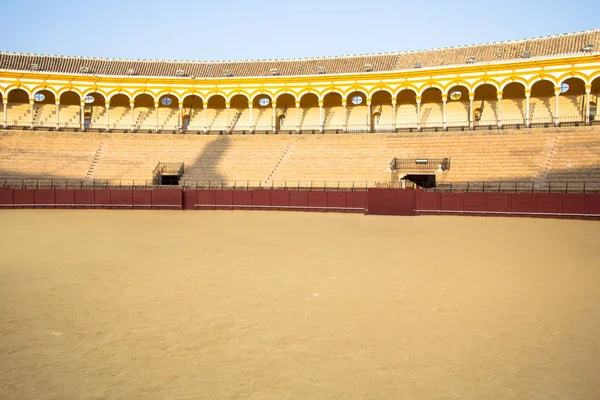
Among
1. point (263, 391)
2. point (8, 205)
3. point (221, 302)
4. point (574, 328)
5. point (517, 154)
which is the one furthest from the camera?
point (517, 154)

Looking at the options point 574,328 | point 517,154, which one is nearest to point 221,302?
point 574,328

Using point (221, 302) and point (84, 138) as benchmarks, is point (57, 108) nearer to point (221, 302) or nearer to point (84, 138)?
point (84, 138)

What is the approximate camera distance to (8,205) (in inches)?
1018

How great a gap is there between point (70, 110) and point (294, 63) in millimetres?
19799

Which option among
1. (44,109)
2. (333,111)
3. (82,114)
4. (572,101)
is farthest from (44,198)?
(572,101)

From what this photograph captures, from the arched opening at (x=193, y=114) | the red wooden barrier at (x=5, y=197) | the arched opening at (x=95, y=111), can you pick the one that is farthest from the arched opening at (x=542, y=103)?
the red wooden barrier at (x=5, y=197)

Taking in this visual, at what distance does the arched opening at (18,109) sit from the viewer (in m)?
38.4

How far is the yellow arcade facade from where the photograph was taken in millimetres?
33156

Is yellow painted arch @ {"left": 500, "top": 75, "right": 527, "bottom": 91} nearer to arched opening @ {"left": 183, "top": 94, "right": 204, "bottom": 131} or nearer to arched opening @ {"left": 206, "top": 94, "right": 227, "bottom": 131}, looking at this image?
arched opening @ {"left": 206, "top": 94, "right": 227, "bottom": 131}

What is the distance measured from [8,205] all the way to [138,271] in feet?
72.8

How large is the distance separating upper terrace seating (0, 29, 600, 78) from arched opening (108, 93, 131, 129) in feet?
8.04

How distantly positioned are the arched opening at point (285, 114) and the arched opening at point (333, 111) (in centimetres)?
275

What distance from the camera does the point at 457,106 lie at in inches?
1458

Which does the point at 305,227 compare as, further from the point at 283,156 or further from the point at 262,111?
the point at 262,111
